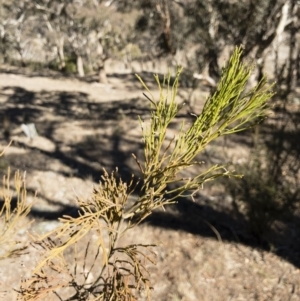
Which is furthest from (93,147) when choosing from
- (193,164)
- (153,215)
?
(193,164)

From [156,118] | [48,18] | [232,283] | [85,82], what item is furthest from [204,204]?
[48,18]

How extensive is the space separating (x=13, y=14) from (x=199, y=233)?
22858 millimetres

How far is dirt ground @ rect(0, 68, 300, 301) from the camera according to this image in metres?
4.11

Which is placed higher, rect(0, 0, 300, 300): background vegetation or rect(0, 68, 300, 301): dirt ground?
rect(0, 0, 300, 300): background vegetation

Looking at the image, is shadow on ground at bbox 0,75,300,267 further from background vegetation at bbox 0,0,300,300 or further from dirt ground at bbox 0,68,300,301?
background vegetation at bbox 0,0,300,300

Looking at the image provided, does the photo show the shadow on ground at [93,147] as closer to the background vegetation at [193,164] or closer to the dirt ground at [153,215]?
the dirt ground at [153,215]

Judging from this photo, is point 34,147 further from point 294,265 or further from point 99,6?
point 99,6

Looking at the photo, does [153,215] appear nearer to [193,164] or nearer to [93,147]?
[93,147]

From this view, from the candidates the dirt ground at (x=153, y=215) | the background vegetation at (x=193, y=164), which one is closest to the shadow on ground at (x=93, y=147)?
the dirt ground at (x=153, y=215)

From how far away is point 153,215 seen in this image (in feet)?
17.5

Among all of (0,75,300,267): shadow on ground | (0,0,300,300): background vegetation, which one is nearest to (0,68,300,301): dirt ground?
(0,75,300,267): shadow on ground

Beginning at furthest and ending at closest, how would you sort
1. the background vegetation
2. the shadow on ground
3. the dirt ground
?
1. the shadow on ground
2. the dirt ground
3. the background vegetation

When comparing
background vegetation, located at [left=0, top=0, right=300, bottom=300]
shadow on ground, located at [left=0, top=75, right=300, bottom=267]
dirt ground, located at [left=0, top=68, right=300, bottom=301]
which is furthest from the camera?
shadow on ground, located at [left=0, top=75, right=300, bottom=267]

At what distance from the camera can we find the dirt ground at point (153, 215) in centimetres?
411
